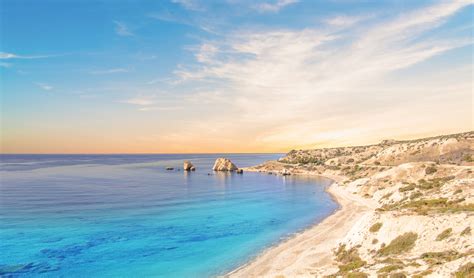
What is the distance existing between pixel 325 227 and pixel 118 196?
66.6m

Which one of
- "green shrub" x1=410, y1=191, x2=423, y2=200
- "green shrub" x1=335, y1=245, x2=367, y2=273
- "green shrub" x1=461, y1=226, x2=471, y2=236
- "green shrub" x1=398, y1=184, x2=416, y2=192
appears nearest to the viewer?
"green shrub" x1=461, y1=226, x2=471, y2=236

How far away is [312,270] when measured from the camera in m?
37.6

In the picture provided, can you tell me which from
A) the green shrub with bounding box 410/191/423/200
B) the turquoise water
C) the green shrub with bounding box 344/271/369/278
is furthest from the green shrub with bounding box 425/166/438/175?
the green shrub with bounding box 344/271/369/278

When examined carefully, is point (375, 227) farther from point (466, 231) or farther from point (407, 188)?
point (407, 188)

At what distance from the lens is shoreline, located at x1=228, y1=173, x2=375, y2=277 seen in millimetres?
38500

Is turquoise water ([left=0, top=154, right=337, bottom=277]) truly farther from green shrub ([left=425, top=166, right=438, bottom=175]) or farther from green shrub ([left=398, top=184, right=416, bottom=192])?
green shrub ([left=425, top=166, right=438, bottom=175])

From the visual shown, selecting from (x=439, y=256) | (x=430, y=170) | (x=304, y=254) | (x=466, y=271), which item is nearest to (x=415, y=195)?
(x=430, y=170)

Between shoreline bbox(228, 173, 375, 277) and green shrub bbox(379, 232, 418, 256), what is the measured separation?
20.7 feet

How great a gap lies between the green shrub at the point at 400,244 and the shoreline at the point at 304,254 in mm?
6300

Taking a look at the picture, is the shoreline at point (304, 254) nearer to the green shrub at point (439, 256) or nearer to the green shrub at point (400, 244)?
the green shrub at point (400, 244)

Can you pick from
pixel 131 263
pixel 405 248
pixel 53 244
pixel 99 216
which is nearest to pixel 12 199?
pixel 99 216

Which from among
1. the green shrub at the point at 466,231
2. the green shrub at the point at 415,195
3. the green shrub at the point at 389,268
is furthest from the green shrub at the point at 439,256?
the green shrub at the point at 415,195

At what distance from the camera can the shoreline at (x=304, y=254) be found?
3850cm

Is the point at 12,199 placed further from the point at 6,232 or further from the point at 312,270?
the point at 312,270
